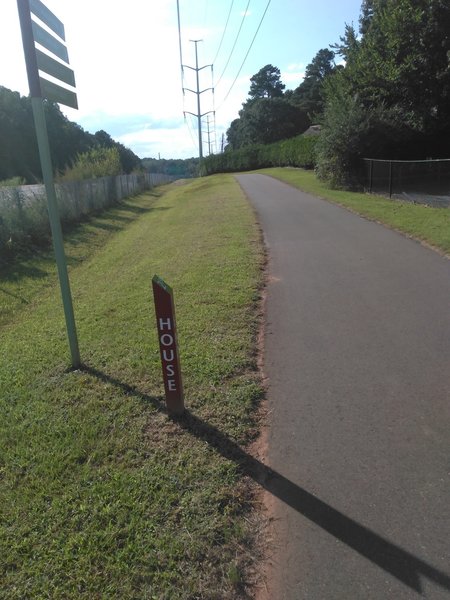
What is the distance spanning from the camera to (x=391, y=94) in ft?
78.5

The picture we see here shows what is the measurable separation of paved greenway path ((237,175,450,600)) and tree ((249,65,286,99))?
110829mm

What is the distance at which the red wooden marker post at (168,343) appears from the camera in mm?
3229

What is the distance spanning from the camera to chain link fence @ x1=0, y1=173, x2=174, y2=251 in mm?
12227

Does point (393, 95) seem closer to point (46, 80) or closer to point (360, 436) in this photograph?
point (46, 80)

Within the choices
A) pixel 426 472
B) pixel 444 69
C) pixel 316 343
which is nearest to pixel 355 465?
pixel 426 472

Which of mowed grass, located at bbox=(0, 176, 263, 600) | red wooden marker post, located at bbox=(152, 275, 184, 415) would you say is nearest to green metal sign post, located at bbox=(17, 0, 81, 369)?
mowed grass, located at bbox=(0, 176, 263, 600)

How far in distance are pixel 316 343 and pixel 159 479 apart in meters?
2.52

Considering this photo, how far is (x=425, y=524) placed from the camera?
2.54 m

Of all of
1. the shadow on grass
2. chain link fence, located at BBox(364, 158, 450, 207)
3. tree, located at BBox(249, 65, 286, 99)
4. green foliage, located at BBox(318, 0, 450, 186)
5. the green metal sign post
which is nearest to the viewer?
the shadow on grass

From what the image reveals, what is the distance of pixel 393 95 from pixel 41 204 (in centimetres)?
1829

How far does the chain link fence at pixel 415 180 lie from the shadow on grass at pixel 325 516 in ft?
45.4

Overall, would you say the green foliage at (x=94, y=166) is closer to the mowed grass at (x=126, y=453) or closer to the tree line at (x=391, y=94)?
the tree line at (x=391, y=94)

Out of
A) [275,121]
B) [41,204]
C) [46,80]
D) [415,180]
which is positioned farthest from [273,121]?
[46,80]

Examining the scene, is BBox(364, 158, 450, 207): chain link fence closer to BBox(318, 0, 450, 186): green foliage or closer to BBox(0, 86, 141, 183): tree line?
BBox(318, 0, 450, 186): green foliage
